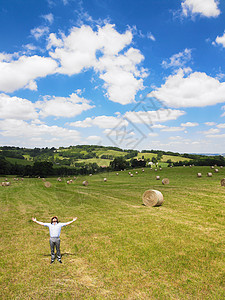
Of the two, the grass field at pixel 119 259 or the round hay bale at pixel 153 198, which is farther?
the round hay bale at pixel 153 198

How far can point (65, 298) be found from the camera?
6.32m

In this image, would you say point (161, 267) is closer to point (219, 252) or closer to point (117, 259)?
point (117, 259)

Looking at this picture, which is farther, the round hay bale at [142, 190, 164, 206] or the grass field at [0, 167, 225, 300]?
the round hay bale at [142, 190, 164, 206]

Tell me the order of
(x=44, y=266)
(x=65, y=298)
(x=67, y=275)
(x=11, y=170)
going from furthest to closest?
(x=11, y=170) < (x=44, y=266) < (x=67, y=275) < (x=65, y=298)

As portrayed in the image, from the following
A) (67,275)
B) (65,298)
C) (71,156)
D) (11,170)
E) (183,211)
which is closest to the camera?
(65,298)

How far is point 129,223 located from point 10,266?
8.26 meters

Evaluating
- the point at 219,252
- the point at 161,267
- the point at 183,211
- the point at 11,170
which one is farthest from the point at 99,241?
the point at 11,170

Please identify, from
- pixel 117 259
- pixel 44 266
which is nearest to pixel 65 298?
pixel 44 266

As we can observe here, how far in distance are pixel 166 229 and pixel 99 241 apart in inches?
189

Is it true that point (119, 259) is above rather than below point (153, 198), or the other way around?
below

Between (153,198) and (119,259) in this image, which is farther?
(153,198)

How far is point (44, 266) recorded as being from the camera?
821 cm

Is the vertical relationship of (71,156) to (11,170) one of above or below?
above

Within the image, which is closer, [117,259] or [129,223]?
[117,259]
